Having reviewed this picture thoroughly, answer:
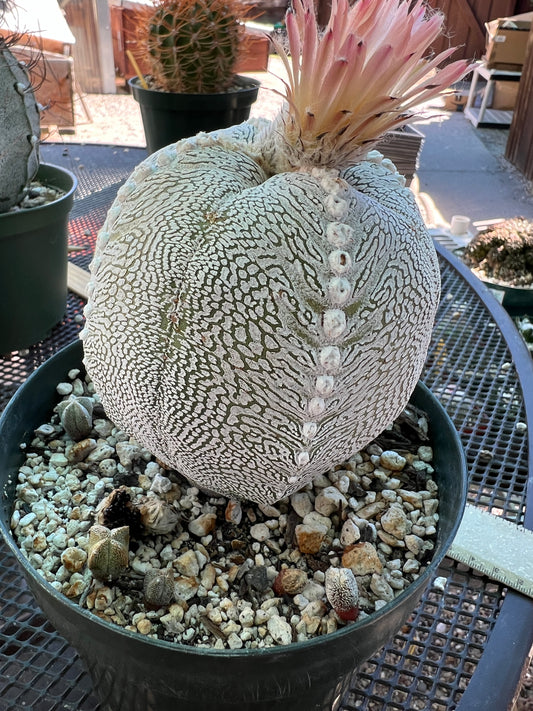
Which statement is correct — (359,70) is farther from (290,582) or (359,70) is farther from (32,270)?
(32,270)

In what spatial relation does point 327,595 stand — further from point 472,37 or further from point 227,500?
point 472,37

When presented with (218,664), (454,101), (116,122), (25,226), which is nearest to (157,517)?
(218,664)

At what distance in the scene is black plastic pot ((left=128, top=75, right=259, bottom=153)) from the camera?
4.50 ft

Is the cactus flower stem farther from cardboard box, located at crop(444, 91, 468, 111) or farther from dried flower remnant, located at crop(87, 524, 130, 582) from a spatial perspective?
dried flower remnant, located at crop(87, 524, 130, 582)

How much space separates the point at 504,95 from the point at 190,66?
10.5 feet

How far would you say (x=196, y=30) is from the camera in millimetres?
1326

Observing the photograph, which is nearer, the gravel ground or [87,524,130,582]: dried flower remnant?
[87,524,130,582]: dried flower remnant

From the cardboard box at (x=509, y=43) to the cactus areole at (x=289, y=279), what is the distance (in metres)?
3.10

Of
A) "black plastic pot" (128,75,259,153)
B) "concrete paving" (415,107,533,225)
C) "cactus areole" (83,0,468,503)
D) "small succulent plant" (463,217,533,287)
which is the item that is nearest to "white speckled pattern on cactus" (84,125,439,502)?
"cactus areole" (83,0,468,503)

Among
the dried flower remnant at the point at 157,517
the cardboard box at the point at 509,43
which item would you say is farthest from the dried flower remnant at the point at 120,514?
the cardboard box at the point at 509,43

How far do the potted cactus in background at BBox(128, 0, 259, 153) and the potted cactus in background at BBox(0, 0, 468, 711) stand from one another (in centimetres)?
96

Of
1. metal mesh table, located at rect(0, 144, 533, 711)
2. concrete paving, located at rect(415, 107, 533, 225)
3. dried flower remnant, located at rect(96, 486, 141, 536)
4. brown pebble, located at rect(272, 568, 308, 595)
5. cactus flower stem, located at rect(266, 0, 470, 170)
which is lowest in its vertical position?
concrete paving, located at rect(415, 107, 533, 225)

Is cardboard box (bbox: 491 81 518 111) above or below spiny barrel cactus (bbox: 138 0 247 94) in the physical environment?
below

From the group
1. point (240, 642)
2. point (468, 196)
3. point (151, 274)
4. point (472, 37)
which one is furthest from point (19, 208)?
point (468, 196)
